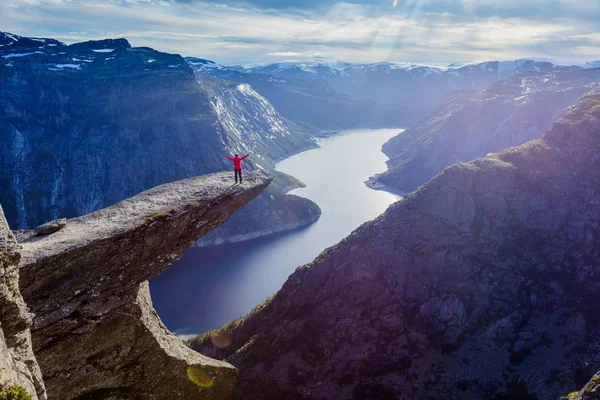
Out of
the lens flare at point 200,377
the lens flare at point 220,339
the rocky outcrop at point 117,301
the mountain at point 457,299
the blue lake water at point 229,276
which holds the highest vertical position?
the rocky outcrop at point 117,301

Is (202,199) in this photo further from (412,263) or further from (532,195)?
(532,195)

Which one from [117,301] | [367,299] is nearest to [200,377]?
[117,301]

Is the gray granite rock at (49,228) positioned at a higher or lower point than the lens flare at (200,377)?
higher

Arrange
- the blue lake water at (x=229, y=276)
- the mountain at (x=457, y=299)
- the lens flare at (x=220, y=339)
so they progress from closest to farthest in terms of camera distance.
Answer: the mountain at (x=457, y=299) → the lens flare at (x=220, y=339) → the blue lake water at (x=229, y=276)

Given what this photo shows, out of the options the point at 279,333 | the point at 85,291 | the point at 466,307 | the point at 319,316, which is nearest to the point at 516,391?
the point at 466,307

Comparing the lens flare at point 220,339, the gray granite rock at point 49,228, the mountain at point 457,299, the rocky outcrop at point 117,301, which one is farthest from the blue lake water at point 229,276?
the gray granite rock at point 49,228

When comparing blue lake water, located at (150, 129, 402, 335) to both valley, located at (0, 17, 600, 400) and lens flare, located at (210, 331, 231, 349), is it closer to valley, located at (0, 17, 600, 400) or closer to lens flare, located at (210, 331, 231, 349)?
valley, located at (0, 17, 600, 400)

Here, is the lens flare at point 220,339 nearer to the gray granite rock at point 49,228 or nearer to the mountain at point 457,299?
the mountain at point 457,299
